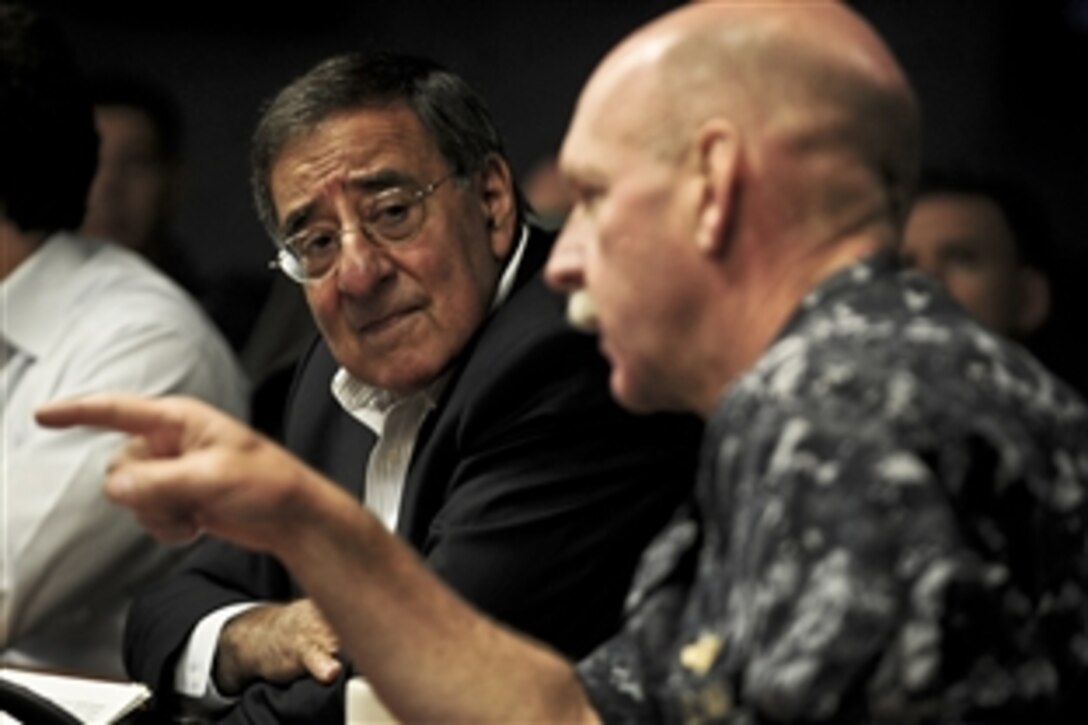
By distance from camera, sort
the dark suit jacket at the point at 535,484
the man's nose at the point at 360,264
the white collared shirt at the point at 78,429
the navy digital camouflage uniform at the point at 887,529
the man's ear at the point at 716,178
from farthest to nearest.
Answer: the white collared shirt at the point at 78,429 → the man's nose at the point at 360,264 → the dark suit jacket at the point at 535,484 → the man's ear at the point at 716,178 → the navy digital camouflage uniform at the point at 887,529

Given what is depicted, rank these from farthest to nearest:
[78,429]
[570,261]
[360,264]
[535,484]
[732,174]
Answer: [78,429]
[360,264]
[535,484]
[570,261]
[732,174]

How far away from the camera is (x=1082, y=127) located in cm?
513

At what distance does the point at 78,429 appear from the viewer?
2.82 m

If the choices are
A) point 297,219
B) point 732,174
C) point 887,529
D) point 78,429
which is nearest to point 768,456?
point 887,529

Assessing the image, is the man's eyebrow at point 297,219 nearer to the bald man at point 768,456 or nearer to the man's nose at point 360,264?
the man's nose at point 360,264

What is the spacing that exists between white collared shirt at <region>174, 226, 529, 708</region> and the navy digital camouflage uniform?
0.87 m

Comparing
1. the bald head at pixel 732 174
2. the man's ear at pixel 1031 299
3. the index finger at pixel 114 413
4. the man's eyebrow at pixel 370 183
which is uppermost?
the bald head at pixel 732 174

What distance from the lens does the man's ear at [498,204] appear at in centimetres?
223

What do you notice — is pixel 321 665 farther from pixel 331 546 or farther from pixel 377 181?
pixel 331 546

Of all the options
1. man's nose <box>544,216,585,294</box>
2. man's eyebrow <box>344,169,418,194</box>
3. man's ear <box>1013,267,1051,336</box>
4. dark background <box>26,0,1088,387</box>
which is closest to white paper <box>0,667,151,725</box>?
man's eyebrow <box>344,169,418,194</box>

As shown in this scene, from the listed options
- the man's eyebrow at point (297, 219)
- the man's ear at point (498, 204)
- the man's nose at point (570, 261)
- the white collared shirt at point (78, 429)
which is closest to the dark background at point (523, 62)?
the white collared shirt at point (78, 429)

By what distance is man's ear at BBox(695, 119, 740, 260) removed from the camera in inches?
54.0

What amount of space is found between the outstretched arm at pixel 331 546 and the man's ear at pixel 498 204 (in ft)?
2.58

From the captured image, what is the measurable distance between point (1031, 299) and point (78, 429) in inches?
75.8
